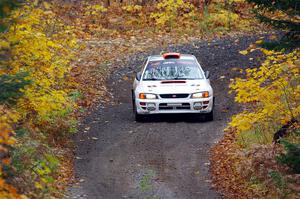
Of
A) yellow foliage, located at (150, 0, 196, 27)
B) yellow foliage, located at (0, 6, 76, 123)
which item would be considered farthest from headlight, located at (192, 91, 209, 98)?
yellow foliage, located at (150, 0, 196, 27)

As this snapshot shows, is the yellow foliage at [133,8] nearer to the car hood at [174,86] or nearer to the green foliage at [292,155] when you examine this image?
the car hood at [174,86]

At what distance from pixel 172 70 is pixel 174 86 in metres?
1.04

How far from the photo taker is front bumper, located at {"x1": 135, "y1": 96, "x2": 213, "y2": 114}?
52.4ft

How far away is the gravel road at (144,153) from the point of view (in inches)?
447

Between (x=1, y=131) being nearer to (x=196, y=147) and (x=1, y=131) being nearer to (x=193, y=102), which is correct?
(x=196, y=147)

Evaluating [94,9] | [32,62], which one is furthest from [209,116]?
[94,9]

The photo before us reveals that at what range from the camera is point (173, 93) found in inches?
627

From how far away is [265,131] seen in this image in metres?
14.3

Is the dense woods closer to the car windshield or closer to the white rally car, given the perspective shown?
the white rally car

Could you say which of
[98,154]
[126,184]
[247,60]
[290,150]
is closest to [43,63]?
[98,154]

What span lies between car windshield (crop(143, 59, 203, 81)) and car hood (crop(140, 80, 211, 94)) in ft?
1.25

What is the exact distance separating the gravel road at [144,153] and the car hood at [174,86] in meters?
0.96

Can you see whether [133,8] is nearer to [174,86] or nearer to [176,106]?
[174,86]

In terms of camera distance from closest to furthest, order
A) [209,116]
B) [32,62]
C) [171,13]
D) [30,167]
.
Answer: [30,167], [32,62], [209,116], [171,13]
